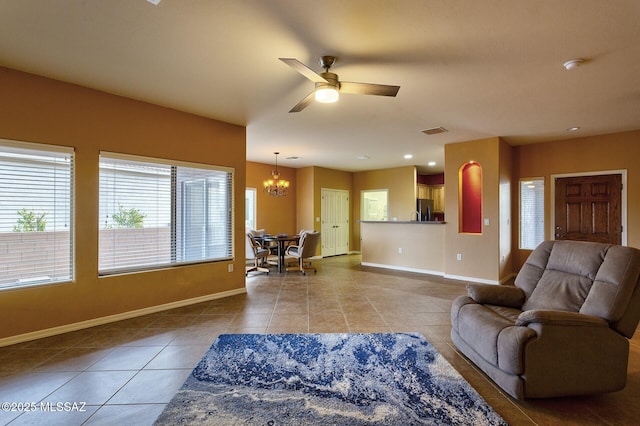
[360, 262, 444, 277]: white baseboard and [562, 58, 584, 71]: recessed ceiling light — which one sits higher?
[562, 58, 584, 71]: recessed ceiling light

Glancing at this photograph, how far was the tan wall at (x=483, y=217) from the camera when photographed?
203 inches

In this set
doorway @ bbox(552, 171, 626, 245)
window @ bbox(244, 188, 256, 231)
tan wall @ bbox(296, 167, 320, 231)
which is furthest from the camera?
tan wall @ bbox(296, 167, 320, 231)

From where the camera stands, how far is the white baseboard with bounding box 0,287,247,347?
282 cm

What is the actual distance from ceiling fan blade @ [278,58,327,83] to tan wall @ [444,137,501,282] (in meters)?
4.18

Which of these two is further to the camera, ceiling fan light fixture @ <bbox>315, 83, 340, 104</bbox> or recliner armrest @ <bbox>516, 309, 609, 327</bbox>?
ceiling fan light fixture @ <bbox>315, 83, 340, 104</bbox>

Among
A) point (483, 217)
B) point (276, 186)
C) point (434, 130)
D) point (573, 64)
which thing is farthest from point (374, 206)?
point (573, 64)

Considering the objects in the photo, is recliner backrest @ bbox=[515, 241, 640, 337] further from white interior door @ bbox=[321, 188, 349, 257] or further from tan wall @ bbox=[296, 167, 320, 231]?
white interior door @ bbox=[321, 188, 349, 257]

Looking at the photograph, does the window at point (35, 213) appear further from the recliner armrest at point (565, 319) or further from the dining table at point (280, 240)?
the recliner armrest at point (565, 319)

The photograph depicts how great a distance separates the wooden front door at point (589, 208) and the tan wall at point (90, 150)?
6433 millimetres

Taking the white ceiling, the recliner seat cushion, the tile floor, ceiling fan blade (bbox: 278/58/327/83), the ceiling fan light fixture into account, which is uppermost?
the white ceiling

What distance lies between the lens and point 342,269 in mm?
6711

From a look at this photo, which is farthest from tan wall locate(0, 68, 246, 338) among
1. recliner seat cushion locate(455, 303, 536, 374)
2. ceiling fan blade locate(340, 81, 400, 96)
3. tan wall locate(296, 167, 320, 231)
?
tan wall locate(296, 167, 320, 231)

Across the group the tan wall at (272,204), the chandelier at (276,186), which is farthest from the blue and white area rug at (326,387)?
the tan wall at (272,204)

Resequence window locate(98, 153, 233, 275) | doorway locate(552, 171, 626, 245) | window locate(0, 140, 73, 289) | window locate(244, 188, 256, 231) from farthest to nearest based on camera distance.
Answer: window locate(244, 188, 256, 231) → doorway locate(552, 171, 626, 245) → window locate(98, 153, 233, 275) → window locate(0, 140, 73, 289)
